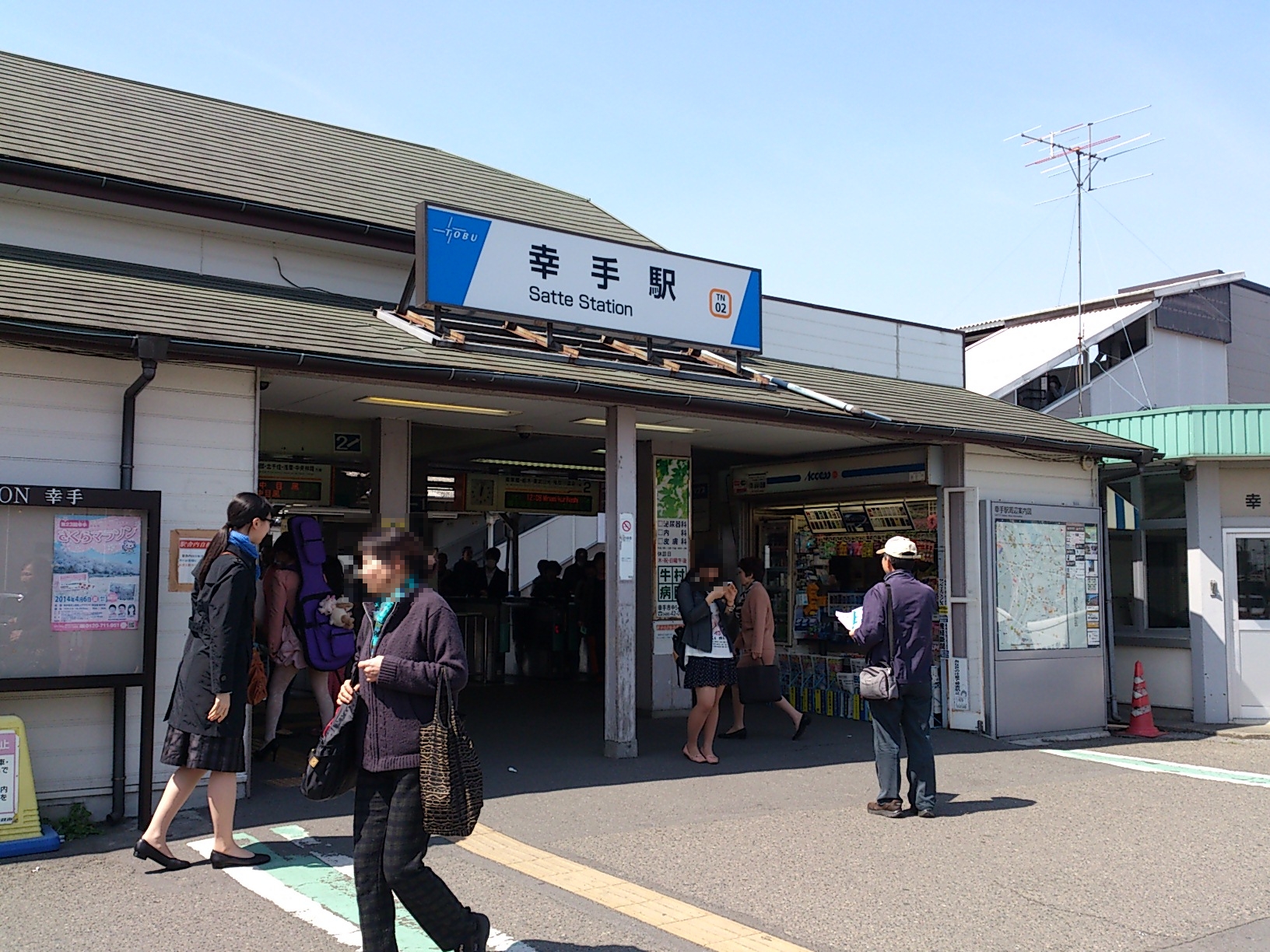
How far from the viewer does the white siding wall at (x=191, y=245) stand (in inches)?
356

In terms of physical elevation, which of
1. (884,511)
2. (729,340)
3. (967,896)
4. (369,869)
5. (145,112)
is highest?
(145,112)

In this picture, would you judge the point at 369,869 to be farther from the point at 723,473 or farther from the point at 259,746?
the point at 723,473

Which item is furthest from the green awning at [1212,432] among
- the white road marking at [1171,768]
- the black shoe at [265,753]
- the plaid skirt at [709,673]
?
the black shoe at [265,753]

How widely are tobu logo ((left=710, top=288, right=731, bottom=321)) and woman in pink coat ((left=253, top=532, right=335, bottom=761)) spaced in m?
4.19

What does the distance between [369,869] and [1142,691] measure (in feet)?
34.0

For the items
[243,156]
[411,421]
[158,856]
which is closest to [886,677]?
[158,856]

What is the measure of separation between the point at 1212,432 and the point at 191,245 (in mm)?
10614

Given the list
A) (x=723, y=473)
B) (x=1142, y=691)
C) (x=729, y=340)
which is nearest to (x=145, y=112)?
(x=729, y=340)

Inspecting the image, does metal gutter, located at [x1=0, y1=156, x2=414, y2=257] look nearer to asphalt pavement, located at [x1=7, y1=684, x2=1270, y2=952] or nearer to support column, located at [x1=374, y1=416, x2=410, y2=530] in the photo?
support column, located at [x1=374, y1=416, x2=410, y2=530]

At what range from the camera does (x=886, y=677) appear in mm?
7516

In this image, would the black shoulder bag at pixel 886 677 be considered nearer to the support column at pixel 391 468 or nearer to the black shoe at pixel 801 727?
the black shoe at pixel 801 727

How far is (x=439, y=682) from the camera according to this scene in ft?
13.7

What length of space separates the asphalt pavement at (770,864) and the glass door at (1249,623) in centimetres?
319

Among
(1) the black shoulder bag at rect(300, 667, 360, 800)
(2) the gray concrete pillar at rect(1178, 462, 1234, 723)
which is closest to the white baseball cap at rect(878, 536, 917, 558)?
(1) the black shoulder bag at rect(300, 667, 360, 800)
